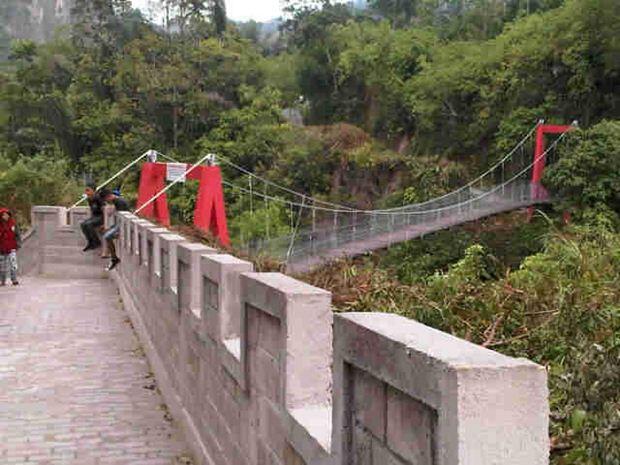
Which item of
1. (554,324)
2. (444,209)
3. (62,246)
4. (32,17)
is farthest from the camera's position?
(32,17)

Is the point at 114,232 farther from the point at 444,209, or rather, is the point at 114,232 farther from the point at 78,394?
the point at 444,209

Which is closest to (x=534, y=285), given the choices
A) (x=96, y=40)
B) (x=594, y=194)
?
(x=594, y=194)

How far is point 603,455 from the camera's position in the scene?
2.35m

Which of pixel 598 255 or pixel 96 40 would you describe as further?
pixel 96 40

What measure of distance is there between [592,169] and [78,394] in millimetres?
21622

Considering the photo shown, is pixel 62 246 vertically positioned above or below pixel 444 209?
below

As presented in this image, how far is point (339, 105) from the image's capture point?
46031 mm

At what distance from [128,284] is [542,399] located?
407 inches

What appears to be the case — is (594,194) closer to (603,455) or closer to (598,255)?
(598,255)

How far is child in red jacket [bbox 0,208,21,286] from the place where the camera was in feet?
47.0

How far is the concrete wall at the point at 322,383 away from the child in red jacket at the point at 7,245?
871cm

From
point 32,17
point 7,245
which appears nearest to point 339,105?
point 7,245

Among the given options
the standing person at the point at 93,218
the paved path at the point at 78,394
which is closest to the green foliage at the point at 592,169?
the standing person at the point at 93,218

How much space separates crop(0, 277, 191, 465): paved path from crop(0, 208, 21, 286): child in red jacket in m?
2.70
